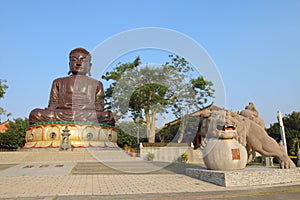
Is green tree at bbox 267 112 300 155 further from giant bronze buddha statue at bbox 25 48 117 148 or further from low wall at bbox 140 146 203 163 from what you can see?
giant bronze buddha statue at bbox 25 48 117 148

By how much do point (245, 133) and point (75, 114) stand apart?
2083 cm

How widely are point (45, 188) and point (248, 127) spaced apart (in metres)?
6.77

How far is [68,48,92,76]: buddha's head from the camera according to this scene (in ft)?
97.7

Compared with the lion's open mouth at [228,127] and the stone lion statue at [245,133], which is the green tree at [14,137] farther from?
the lion's open mouth at [228,127]

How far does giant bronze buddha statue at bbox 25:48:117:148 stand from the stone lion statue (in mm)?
17566

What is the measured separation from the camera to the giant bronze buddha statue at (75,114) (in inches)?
985

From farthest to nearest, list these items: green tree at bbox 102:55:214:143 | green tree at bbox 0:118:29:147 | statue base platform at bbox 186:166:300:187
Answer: green tree at bbox 0:118:29:147
green tree at bbox 102:55:214:143
statue base platform at bbox 186:166:300:187

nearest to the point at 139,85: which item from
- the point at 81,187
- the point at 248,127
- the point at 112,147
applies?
the point at 248,127

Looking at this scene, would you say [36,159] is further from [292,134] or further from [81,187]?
[292,134]

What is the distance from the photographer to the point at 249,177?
6.92 metres

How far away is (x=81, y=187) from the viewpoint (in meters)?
6.77

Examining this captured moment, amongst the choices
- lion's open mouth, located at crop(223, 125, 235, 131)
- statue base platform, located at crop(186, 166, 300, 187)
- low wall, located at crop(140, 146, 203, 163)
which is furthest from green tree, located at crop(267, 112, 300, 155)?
lion's open mouth, located at crop(223, 125, 235, 131)

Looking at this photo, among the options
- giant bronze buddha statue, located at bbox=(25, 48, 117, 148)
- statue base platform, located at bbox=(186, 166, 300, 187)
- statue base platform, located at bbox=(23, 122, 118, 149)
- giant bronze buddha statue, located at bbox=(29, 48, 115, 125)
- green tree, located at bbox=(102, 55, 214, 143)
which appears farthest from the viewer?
giant bronze buddha statue, located at bbox=(29, 48, 115, 125)

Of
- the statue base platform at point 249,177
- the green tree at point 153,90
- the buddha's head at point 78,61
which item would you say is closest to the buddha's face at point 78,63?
the buddha's head at point 78,61
